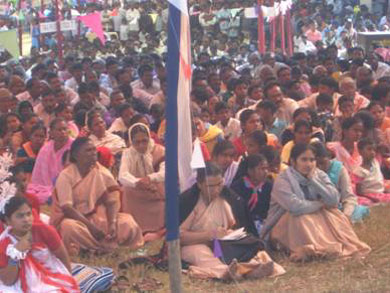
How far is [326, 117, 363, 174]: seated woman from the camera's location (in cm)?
782

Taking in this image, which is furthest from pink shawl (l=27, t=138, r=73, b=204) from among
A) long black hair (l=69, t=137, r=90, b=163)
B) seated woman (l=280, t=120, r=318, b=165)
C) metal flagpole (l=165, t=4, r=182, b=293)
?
metal flagpole (l=165, t=4, r=182, b=293)

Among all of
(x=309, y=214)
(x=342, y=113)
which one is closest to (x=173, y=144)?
(x=309, y=214)

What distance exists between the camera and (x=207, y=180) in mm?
6004

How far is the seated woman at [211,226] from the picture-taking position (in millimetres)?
5848

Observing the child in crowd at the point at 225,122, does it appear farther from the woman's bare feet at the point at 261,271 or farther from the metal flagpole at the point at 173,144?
the metal flagpole at the point at 173,144

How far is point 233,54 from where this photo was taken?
702 inches

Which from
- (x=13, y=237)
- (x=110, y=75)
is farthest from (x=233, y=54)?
(x=13, y=237)

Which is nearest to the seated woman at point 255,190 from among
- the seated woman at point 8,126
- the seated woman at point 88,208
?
the seated woman at point 88,208

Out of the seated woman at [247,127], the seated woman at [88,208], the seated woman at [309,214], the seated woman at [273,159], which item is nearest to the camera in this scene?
the seated woman at [309,214]

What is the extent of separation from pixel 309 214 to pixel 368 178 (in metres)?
1.64

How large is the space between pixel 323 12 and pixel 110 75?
10.8 m

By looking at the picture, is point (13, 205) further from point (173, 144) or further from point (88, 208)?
point (88, 208)

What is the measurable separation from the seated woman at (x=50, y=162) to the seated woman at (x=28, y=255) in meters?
2.64

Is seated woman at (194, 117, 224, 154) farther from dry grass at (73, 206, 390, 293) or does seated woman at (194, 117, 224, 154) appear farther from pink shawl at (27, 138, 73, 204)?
dry grass at (73, 206, 390, 293)
